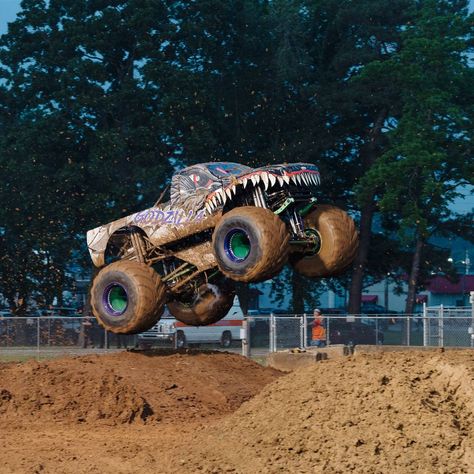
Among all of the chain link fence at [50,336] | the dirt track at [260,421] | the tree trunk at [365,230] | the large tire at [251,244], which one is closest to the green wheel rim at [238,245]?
the large tire at [251,244]

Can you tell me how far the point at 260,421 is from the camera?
1265 cm

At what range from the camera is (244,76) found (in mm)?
49562

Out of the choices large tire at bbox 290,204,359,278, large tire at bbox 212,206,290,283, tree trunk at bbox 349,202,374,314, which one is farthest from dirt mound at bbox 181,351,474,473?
tree trunk at bbox 349,202,374,314

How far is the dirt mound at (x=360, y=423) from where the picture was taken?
10.8 metres

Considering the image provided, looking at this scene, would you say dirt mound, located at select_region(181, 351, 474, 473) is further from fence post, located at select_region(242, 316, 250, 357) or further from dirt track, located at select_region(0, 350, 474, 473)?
fence post, located at select_region(242, 316, 250, 357)

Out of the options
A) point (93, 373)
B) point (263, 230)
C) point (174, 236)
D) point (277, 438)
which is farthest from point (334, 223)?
point (277, 438)

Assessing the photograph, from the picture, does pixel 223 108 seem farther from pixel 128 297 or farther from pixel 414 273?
pixel 128 297

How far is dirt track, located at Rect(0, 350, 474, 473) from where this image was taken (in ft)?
36.1

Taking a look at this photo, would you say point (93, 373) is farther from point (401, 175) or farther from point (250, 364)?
point (401, 175)

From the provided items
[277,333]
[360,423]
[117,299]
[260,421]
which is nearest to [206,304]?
[117,299]

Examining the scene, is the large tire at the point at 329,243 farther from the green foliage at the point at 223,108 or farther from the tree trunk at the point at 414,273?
the tree trunk at the point at 414,273

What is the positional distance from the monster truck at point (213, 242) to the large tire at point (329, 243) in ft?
0.06

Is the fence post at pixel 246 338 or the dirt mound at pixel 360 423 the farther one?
the fence post at pixel 246 338

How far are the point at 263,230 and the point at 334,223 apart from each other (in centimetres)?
198
